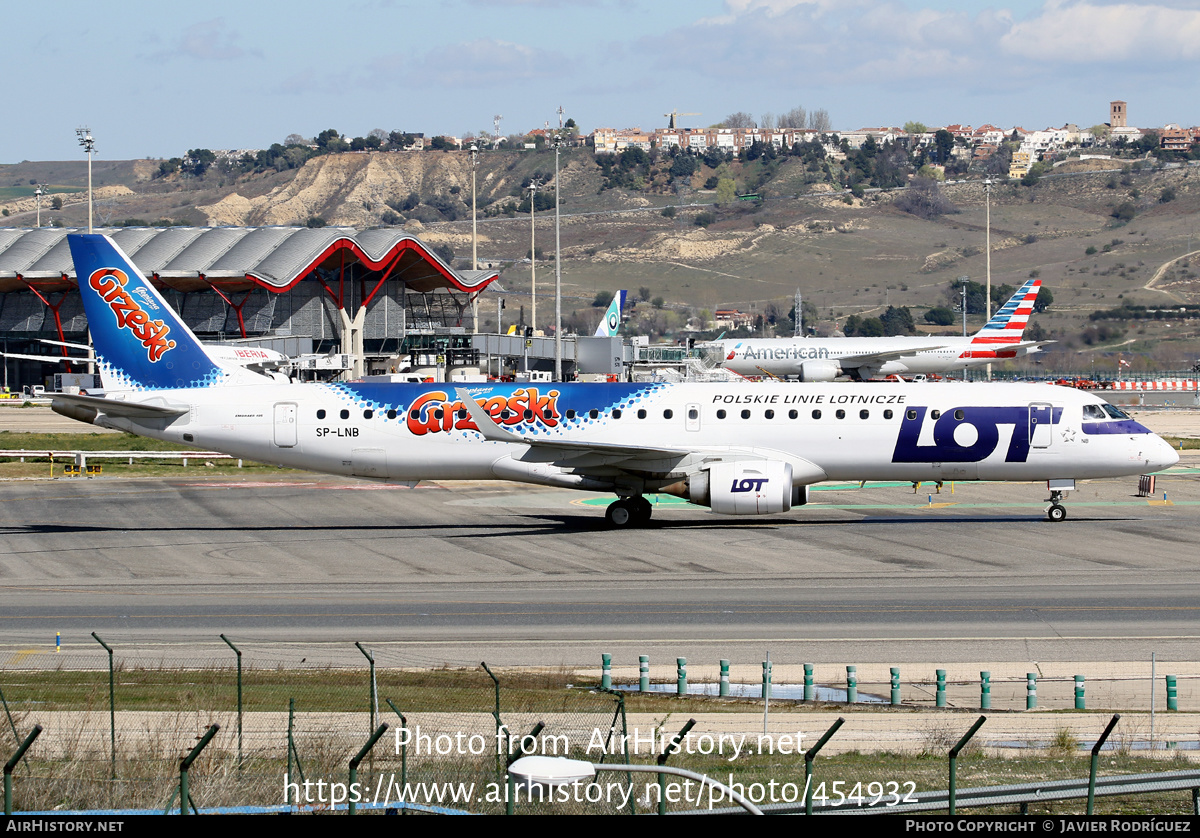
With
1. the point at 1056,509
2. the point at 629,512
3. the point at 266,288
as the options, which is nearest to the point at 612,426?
the point at 629,512

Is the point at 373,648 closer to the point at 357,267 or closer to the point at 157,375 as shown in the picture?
the point at 157,375

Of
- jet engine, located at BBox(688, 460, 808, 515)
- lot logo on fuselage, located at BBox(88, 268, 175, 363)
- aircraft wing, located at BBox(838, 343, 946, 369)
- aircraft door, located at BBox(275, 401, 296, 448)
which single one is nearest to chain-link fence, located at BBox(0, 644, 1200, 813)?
jet engine, located at BBox(688, 460, 808, 515)

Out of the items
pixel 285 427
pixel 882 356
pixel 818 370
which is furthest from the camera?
pixel 882 356

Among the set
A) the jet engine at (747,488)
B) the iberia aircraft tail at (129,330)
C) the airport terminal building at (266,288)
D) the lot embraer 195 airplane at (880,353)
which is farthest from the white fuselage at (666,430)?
the airport terminal building at (266,288)

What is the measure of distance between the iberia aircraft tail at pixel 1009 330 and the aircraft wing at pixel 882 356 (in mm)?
3236

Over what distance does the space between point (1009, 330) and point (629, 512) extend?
6037 cm

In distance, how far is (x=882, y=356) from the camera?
313 ft

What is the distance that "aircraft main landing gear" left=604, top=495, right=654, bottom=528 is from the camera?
123ft

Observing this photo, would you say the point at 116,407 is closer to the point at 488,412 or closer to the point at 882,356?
the point at 488,412

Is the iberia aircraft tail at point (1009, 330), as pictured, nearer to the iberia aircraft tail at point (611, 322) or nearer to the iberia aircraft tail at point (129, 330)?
the iberia aircraft tail at point (611, 322)

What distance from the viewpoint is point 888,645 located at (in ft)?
72.2

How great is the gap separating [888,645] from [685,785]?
36.0 feet

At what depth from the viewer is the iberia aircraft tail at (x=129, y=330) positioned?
126ft

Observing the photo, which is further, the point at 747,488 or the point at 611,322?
the point at 611,322
